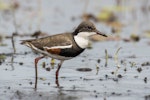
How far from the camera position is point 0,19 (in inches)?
687

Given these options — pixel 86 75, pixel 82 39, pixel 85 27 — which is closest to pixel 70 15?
pixel 86 75

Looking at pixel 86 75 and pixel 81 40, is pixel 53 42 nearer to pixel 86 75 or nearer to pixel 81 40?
pixel 81 40

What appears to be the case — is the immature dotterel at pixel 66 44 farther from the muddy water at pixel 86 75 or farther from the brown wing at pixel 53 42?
the muddy water at pixel 86 75

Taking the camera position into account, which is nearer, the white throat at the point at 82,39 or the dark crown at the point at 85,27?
the white throat at the point at 82,39

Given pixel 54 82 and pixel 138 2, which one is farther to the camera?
pixel 138 2

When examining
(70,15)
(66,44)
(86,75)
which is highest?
(70,15)

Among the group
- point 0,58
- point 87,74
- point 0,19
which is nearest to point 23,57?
point 0,58

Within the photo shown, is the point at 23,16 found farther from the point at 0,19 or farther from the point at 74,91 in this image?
the point at 74,91

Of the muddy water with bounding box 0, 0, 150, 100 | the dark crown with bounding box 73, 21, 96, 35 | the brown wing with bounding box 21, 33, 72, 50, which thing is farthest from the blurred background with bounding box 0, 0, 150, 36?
the dark crown with bounding box 73, 21, 96, 35

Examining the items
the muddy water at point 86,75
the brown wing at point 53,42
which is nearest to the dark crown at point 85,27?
the brown wing at point 53,42

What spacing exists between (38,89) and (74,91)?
0.63m

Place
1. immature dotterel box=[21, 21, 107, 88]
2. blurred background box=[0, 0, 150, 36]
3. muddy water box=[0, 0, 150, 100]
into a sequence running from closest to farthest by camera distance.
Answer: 1. muddy water box=[0, 0, 150, 100]
2. immature dotterel box=[21, 21, 107, 88]
3. blurred background box=[0, 0, 150, 36]

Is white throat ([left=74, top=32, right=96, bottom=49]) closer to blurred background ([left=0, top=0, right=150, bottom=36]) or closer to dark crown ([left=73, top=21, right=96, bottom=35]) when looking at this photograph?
dark crown ([left=73, top=21, right=96, bottom=35])

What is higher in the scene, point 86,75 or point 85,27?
point 85,27
